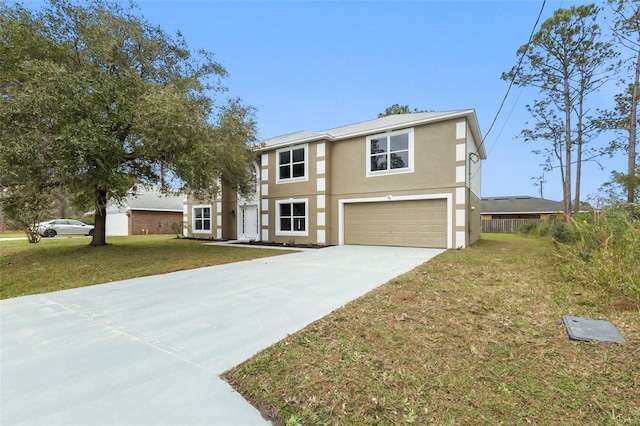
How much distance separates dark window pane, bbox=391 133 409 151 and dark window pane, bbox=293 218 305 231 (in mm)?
5487

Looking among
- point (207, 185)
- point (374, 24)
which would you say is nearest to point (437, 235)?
point (374, 24)

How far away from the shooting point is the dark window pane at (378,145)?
12.6m

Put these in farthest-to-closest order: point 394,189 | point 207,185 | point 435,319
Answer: point 394,189, point 207,185, point 435,319

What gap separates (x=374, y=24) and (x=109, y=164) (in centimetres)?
1018

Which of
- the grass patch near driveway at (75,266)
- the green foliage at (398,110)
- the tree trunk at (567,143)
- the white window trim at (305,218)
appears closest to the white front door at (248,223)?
the white window trim at (305,218)

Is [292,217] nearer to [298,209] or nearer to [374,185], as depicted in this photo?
[298,209]

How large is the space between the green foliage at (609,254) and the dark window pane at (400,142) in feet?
21.6

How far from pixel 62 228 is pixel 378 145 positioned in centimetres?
2310

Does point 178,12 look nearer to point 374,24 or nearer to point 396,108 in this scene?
point 374,24

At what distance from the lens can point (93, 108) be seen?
8.30m

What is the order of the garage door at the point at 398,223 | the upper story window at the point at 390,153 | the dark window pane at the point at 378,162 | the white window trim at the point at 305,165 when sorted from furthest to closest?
the white window trim at the point at 305,165 < the dark window pane at the point at 378,162 < the upper story window at the point at 390,153 < the garage door at the point at 398,223

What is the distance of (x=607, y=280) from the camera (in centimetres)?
467

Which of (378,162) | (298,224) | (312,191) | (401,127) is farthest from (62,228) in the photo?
(401,127)

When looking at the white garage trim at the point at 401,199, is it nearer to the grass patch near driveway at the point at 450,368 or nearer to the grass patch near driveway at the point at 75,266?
the grass patch near driveway at the point at 75,266
